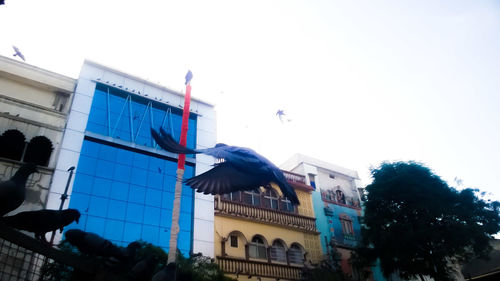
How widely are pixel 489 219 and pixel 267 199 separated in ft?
37.7

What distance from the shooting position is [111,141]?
17.3 metres

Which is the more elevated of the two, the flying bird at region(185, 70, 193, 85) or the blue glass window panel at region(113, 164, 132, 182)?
the flying bird at region(185, 70, 193, 85)

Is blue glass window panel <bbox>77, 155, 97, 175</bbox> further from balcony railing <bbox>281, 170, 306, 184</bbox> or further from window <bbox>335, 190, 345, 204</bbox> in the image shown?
window <bbox>335, 190, 345, 204</bbox>

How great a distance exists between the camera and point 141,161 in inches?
706

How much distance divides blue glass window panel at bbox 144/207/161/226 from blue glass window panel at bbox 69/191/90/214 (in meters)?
2.56

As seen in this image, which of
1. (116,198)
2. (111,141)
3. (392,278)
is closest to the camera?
(116,198)

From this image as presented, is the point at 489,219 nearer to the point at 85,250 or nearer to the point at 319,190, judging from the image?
the point at 319,190

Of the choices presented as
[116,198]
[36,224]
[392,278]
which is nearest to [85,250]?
[36,224]

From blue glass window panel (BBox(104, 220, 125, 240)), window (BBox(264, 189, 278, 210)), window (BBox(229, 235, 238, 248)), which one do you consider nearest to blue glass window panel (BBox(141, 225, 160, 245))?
blue glass window panel (BBox(104, 220, 125, 240))

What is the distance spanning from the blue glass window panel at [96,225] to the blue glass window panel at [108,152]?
10.2 ft

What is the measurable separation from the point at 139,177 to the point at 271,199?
25.6 feet

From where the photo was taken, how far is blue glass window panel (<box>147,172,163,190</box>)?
1748cm

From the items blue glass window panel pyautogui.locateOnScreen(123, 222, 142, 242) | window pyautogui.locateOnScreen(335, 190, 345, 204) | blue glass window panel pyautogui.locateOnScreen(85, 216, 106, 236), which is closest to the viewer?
blue glass window panel pyautogui.locateOnScreen(85, 216, 106, 236)

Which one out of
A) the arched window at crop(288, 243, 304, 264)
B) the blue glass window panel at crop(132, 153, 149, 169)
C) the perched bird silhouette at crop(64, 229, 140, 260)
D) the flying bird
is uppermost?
the flying bird
